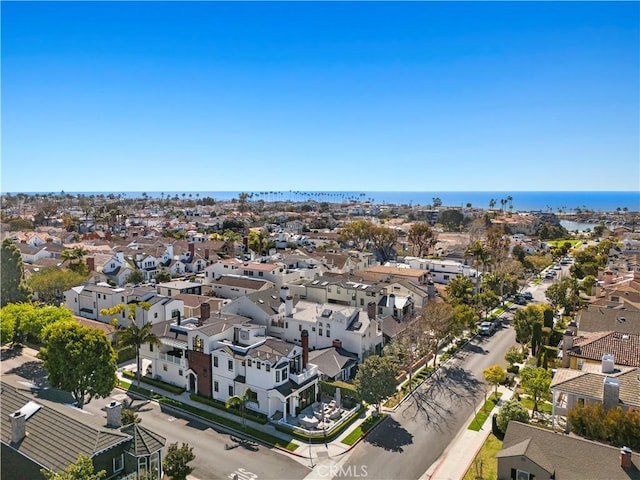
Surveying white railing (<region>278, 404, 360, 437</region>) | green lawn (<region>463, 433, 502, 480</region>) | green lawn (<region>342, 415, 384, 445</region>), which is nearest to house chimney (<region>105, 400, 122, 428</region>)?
white railing (<region>278, 404, 360, 437</region>)

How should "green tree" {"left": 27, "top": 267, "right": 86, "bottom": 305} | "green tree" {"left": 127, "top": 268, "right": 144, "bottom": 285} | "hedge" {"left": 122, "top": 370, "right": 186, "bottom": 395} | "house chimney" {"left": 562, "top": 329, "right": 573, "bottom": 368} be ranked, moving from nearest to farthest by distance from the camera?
"hedge" {"left": 122, "top": 370, "right": 186, "bottom": 395}
"house chimney" {"left": 562, "top": 329, "right": 573, "bottom": 368}
"green tree" {"left": 27, "top": 267, "right": 86, "bottom": 305}
"green tree" {"left": 127, "top": 268, "right": 144, "bottom": 285}

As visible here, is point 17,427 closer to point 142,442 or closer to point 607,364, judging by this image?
point 142,442

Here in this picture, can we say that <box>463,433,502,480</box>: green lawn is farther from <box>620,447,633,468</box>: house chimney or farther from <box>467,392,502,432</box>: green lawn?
<box>620,447,633,468</box>: house chimney

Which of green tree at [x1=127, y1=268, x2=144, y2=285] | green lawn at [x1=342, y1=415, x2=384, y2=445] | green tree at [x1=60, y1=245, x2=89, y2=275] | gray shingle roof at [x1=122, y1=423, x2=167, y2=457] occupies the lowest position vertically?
green lawn at [x1=342, y1=415, x2=384, y2=445]

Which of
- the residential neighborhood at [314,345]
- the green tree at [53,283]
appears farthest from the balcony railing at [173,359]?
the green tree at [53,283]

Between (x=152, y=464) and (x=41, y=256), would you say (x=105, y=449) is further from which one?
(x=41, y=256)

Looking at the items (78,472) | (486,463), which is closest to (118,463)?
(78,472)

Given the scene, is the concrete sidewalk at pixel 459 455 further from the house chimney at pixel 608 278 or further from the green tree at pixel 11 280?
the green tree at pixel 11 280
